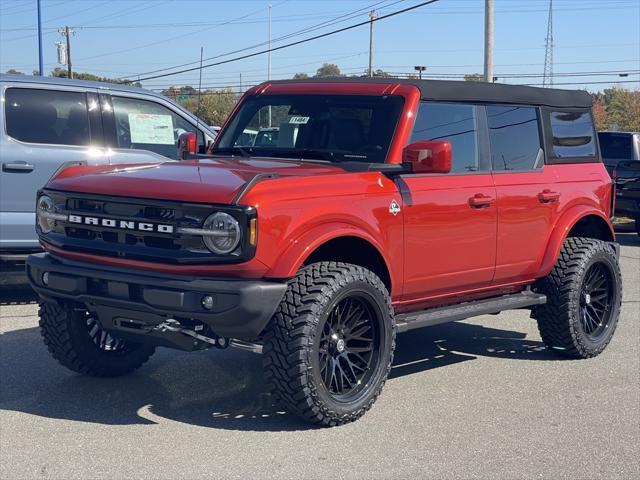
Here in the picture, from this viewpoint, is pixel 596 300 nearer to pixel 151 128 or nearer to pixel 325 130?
pixel 325 130

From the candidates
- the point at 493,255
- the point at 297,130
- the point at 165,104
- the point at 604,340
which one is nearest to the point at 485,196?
the point at 493,255

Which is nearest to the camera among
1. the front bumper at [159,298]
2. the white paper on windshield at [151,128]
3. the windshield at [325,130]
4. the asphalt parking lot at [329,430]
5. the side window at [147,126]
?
the asphalt parking lot at [329,430]

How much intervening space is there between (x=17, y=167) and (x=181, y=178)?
366 centimetres

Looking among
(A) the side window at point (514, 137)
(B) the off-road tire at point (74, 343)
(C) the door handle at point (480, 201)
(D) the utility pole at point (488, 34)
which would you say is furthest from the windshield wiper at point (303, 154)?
(D) the utility pole at point (488, 34)

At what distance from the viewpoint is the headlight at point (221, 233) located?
4824 millimetres

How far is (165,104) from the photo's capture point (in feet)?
30.6

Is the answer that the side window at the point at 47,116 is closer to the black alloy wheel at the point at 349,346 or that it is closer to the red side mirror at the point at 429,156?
the red side mirror at the point at 429,156

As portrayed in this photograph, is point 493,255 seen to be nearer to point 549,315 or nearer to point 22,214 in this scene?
point 549,315

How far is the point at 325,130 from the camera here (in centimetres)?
626

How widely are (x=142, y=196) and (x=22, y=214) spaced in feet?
12.5

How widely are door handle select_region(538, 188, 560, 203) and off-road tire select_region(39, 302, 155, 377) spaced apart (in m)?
3.19

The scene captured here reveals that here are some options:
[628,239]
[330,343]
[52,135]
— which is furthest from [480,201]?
[628,239]

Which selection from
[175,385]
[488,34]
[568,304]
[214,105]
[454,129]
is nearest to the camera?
[175,385]

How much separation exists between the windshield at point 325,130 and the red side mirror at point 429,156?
286 millimetres
